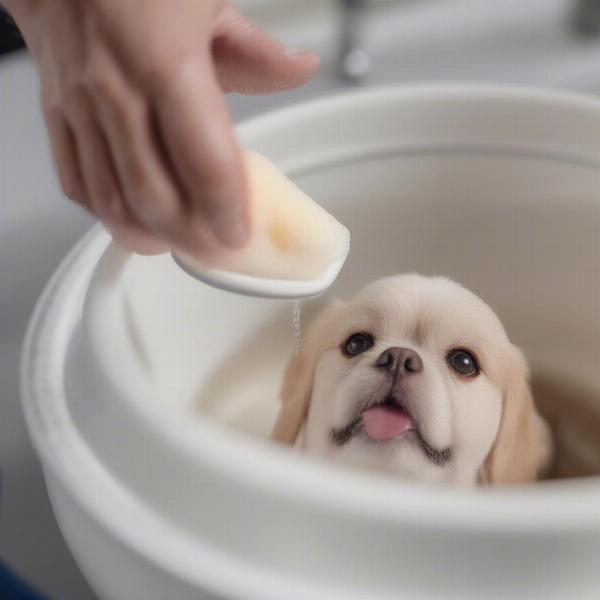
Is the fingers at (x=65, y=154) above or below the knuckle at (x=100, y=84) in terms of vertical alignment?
below

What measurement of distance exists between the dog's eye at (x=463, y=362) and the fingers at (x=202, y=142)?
0.90ft

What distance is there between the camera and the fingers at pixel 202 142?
1.31 feet

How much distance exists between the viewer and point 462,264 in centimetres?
83

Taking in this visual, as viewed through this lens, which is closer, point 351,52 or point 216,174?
point 216,174

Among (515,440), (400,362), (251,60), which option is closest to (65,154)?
(251,60)

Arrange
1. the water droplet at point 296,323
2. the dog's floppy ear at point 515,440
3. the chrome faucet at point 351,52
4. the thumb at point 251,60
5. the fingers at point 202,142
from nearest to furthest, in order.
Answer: the fingers at point 202,142 < the thumb at point 251,60 < the dog's floppy ear at point 515,440 < the water droplet at point 296,323 < the chrome faucet at point 351,52

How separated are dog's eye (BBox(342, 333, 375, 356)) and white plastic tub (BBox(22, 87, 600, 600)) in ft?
0.37

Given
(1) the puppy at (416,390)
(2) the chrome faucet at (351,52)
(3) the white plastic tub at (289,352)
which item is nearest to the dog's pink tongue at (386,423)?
(1) the puppy at (416,390)

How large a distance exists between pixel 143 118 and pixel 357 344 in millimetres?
303

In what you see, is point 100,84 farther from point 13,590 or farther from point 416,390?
point 13,590

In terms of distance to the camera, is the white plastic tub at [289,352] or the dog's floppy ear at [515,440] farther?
the dog's floppy ear at [515,440]

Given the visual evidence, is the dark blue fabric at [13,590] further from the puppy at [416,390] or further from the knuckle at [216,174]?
the knuckle at [216,174]

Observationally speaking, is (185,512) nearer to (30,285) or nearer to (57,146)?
(57,146)

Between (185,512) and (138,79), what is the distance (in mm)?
214
